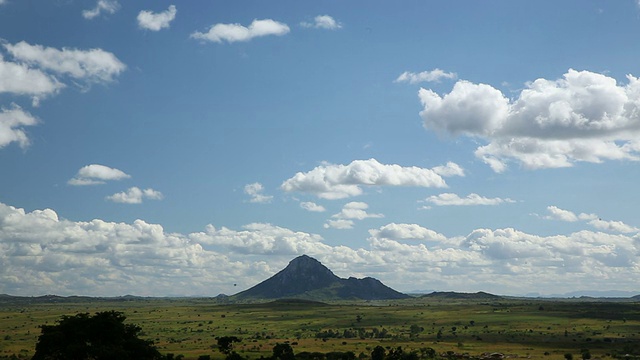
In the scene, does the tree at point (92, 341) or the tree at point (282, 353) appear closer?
the tree at point (92, 341)

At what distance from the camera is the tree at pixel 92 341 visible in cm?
9406

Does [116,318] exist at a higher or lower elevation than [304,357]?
higher

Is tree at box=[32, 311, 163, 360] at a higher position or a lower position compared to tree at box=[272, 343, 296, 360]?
higher

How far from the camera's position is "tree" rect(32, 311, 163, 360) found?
94062mm

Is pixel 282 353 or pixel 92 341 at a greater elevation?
pixel 92 341

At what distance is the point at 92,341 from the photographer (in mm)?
A: 100938

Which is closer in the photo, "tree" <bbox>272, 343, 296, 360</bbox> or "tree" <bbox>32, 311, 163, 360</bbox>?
"tree" <bbox>32, 311, 163, 360</bbox>

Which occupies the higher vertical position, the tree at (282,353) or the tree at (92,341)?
the tree at (92,341)

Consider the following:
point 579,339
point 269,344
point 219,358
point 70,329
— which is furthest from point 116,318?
point 579,339

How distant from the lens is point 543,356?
146 metres

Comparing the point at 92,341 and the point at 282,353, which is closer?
the point at 92,341

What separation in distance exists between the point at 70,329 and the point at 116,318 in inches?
367

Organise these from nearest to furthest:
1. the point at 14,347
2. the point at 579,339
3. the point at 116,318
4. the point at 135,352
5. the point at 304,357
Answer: the point at 135,352 < the point at 116,318 < the point at 304,357 < the point at 14,347 < the point at 579,339

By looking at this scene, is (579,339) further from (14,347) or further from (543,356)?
(14,347)
